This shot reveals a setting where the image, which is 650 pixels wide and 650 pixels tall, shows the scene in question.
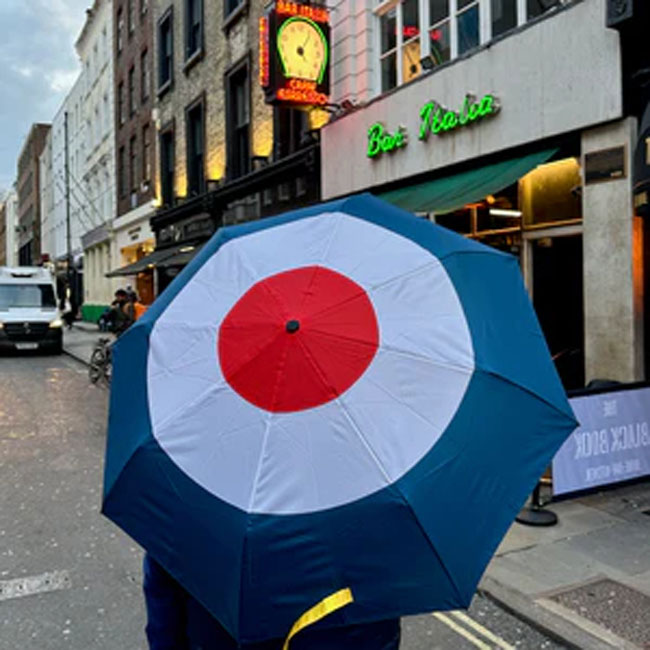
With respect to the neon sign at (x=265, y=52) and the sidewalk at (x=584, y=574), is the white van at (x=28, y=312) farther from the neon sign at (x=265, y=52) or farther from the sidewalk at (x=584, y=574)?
the sidewalk at (x=584, y=574)

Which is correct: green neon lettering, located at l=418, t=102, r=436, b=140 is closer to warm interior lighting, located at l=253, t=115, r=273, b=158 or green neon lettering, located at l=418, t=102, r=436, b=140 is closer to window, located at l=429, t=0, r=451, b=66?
window, located at l=429, t=0, r=451, b=66

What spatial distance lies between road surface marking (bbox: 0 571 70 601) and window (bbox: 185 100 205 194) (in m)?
17.7

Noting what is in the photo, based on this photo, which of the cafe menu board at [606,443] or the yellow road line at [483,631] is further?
the cafe menu board at [606,443]

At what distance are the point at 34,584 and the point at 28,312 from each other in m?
17.6

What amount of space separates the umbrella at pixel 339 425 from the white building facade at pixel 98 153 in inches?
1282

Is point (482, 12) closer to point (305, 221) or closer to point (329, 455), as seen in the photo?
point (305, 221)

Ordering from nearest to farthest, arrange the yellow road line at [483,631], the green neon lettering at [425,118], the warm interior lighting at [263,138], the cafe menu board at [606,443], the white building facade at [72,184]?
the yellow road line at [483,631] < the cafe menu board at [606,443] < the green neon lettering at [425,118] < the warm interior lighting at [263,138] < the white building facade at [72,184]

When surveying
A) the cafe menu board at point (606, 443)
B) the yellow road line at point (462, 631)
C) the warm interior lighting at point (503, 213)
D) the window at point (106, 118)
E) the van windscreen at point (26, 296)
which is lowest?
the yellow road line at point (462, 631)

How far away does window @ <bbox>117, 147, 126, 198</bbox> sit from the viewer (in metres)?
30.3

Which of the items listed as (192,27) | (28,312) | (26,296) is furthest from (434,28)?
(26,296)

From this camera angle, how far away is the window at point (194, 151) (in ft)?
A: 69.7

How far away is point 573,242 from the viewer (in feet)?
30.2

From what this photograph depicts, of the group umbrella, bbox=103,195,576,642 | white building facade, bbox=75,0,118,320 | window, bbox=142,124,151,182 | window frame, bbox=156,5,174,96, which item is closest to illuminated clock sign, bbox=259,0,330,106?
window frame, bbox=156,5,174,96

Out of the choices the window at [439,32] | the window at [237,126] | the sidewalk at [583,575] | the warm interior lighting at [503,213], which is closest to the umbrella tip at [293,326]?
the sidewalk at [583,575]
